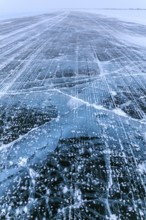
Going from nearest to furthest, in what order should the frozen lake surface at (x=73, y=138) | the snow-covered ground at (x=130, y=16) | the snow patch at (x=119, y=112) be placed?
the frozen lake surface at (x=73, y=138) → the snow patch at (x=119, y=112) → the snow-covered ground at (x=130, y=16)

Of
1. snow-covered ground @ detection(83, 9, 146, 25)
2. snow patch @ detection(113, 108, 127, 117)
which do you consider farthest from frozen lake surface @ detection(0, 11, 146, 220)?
snow-covered ground @ detection(83, 9, 146, 25)

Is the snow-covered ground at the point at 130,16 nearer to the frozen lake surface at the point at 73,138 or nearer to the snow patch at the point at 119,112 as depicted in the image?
the frozen lake surface at the point at 73,138

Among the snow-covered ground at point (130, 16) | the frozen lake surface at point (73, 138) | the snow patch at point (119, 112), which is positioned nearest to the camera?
the frozen lake surface at point (73, 138)

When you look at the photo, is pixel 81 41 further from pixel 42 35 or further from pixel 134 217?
pixel 134 217

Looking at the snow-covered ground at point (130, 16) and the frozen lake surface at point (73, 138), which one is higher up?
the snow-covered ground at point (130, 16)

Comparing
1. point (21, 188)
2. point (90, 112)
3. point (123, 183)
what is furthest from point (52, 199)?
point (90, 112)

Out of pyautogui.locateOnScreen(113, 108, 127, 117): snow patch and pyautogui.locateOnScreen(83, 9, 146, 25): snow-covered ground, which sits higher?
pyautogui.locateOnScreen(83, 9, 146, 25): snow-covered ground

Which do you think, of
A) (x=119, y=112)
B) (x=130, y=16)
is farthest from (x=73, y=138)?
(x=130, y=16)

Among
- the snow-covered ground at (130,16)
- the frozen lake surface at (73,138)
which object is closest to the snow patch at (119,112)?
the frozen lake surface at (73,138)

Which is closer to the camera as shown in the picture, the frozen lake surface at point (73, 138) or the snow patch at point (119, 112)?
the frozen lake surface at point (73, 138)

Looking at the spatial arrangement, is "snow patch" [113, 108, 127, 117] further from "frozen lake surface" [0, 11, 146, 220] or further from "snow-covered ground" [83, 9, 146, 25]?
"snow-covered ground" [83, 9, 146, 25]
